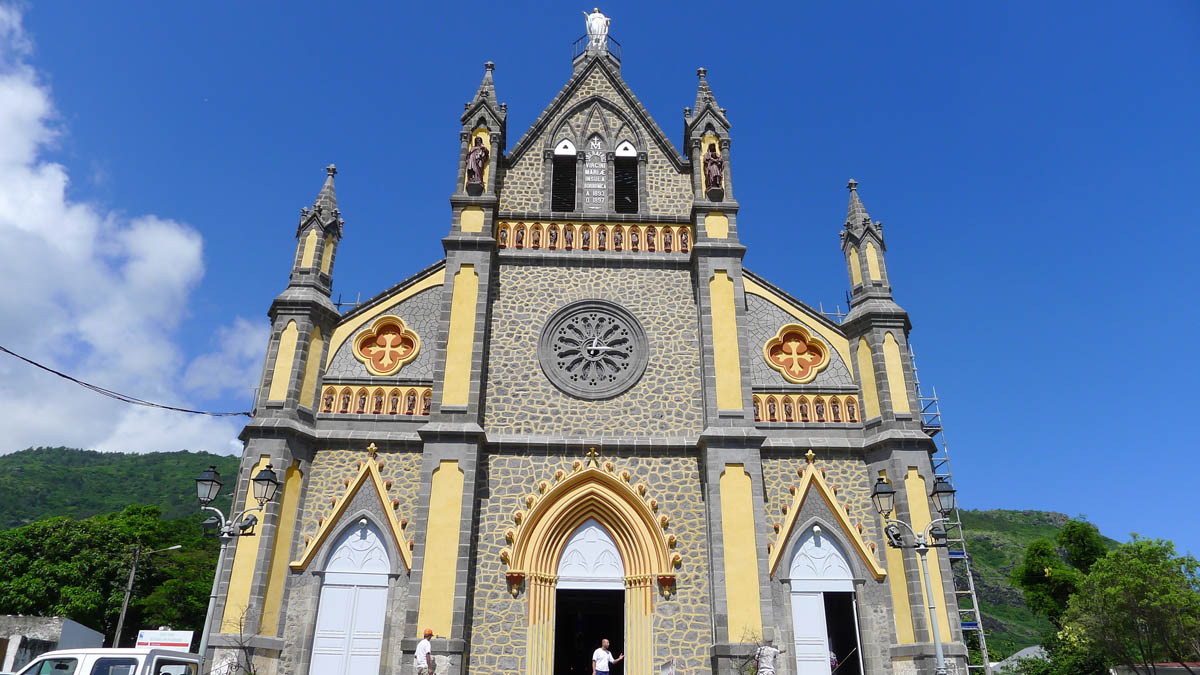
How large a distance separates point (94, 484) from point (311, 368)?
68049 mm

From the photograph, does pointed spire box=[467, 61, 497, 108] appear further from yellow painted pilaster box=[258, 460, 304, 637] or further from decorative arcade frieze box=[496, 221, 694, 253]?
yellow painted pilaster box=[258, 460, 304, 637]

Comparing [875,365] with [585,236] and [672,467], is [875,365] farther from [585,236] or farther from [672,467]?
[585,236]

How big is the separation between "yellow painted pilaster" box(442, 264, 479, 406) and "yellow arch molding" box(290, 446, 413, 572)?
6.92 ft

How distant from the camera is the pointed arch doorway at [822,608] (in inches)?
597

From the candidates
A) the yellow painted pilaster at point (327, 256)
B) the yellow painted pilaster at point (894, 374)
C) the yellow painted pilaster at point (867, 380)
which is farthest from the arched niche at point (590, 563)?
the yellow painted pilaster at point (327, 256)

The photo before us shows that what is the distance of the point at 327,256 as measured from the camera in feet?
60.2

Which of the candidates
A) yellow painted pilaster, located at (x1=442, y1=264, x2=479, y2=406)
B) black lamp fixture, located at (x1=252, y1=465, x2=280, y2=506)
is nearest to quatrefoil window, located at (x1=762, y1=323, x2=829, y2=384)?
yellow painted pilaster, located at (x1=442, y1=264, x2=479, y2=406)

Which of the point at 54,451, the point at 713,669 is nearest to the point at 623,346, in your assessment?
the point at 713,669

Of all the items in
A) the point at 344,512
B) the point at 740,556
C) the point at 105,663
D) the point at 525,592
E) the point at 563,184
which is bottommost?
the point at 105,663

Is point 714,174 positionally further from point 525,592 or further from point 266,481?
point 266,481

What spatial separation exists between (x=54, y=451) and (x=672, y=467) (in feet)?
335

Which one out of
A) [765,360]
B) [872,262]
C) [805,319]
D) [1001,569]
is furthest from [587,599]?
[1001,569]

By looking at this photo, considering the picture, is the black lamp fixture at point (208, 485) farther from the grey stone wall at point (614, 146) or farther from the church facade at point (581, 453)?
the grey stone wall at point (614, 146)

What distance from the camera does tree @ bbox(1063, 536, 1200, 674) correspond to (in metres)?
20.9
